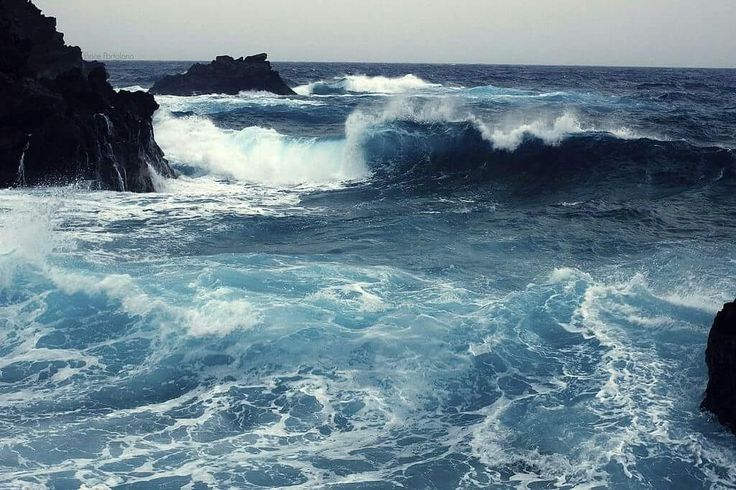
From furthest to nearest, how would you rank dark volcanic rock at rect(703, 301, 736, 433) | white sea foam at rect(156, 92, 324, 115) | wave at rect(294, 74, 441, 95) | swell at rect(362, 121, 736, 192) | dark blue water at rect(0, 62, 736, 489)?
wave at rect(294, 74, 441, 95), white sea foam at rect(156, 92, 324, 115), swell at rect(362, 121, 736, 192), dark volcanic rock at rect(703, 301, 736, 433), dark blue water at rect(0, 62, 736, 489)

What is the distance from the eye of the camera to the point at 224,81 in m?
55.1

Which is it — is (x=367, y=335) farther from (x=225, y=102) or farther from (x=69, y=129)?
(x=225, y=102)

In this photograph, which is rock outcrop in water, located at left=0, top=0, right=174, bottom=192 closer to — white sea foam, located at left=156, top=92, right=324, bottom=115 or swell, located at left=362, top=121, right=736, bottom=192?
swell, located at left=362, top=121, right=736, bottom=192

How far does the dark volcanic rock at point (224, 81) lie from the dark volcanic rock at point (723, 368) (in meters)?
49.6

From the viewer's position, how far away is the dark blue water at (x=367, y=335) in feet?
22.7

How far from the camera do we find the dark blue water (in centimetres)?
693

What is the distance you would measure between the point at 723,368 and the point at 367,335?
444 cm

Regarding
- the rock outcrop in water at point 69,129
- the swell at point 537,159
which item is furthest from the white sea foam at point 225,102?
the rock outcrop in water at point 69,129

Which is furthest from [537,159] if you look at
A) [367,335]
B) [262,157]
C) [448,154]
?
[367,335]

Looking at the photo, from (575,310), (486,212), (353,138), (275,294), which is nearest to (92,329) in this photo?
(275,294)

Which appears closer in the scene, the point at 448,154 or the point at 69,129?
the point at 69,129

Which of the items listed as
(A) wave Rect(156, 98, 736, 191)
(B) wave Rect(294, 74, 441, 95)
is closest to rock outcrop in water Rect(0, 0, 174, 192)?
(A) wave Rect(156, 98, 736, 191)

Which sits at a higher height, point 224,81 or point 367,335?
point 224,81

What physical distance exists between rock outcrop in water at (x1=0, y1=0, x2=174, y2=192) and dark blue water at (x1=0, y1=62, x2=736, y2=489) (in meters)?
0.73
